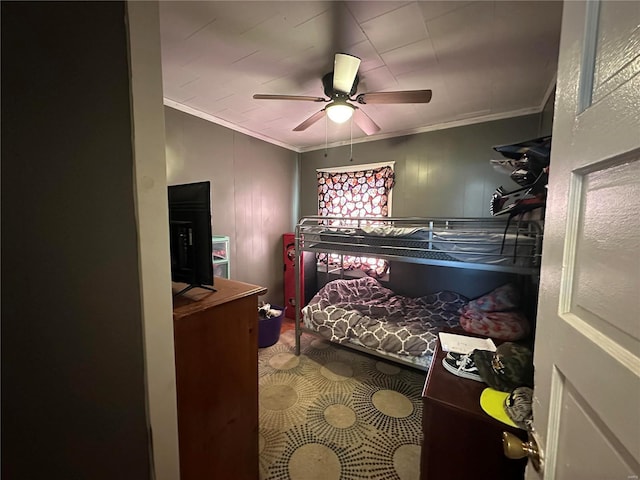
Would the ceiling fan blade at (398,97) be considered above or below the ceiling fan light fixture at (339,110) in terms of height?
above

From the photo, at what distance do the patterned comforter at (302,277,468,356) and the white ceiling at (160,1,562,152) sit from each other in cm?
193

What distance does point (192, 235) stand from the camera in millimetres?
1023

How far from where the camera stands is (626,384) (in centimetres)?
32

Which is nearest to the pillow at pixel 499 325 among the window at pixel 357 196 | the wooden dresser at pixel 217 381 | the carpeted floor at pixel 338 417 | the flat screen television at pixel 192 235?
the carpeted floor at pixel 338 417

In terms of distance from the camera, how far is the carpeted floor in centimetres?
140

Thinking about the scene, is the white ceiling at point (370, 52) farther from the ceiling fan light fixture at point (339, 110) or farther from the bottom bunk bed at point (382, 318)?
the bottom bunk bed at point (382, 318)

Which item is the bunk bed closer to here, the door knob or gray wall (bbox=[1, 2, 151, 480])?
the door knob

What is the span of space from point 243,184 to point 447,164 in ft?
7.73

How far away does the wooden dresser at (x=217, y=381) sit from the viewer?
0.88 m

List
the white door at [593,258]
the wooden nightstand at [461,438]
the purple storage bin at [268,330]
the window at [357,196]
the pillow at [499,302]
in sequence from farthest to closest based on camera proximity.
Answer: the window at [357,196] → the purple storage bin at [268,330] → the pillow at [499,302] → the wooden nightstand at [461,438] → the white door at [593,258]

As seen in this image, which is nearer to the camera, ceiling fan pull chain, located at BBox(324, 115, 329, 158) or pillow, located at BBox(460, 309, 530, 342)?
pillow, located at BBox(460, 309, 530, 342)

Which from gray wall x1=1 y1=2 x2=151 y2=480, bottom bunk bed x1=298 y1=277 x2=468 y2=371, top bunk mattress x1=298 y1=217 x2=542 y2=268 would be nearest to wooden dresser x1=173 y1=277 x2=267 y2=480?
gray wall x1=1 y1=2 x2=151 y2=480

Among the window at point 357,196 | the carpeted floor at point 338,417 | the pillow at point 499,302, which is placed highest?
the window at point 357,196

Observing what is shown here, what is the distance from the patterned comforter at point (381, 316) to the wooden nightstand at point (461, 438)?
1.01 m
